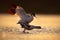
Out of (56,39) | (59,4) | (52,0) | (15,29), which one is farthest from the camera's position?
(52,0)

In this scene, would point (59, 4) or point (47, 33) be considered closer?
point (47, 33)

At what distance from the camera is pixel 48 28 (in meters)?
1.88

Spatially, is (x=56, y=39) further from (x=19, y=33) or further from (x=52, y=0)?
(x=52, y=0)

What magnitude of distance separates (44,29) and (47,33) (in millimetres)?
140

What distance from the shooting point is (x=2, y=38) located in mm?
1544

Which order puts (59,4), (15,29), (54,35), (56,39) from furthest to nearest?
1. (59,4)
2. (15,29)
3. (54,35)
4. (56,39)

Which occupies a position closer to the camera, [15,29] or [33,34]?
[33,34]

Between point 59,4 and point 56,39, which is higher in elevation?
point 56,39

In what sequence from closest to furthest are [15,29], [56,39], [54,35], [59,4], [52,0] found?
[56,39]
[54,35]
[15,29]
[59,4]
[52,0]

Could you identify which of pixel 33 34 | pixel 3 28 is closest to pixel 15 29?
pixel 3 28

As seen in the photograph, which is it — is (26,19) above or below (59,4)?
above

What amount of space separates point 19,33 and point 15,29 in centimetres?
15

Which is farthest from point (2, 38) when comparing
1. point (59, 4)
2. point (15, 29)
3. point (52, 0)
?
point (52, 0)

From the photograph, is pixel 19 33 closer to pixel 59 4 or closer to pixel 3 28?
pixel 3 28
